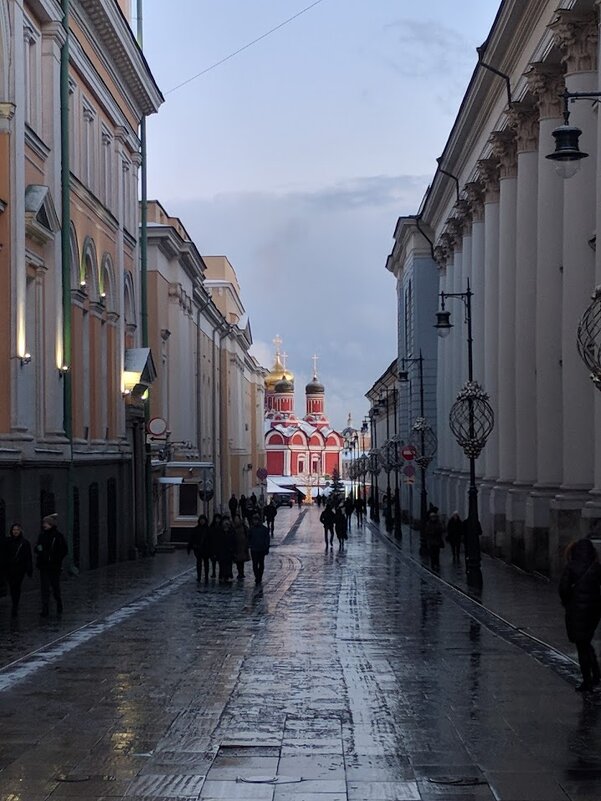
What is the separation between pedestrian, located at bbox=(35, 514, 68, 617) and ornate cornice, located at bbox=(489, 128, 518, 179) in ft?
62.2

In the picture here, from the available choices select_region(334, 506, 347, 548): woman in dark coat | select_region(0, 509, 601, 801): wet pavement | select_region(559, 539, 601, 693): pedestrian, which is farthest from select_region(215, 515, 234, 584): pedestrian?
select_region(334, 506, 347, 548): woman in dark coat

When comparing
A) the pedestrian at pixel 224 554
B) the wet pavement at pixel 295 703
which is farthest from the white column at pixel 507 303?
the wet pavement at pixel 295 703

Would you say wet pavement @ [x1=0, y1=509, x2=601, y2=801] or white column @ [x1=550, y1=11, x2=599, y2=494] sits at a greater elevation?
white column @ [x1=550, y1=11, x2=599, y2=494]

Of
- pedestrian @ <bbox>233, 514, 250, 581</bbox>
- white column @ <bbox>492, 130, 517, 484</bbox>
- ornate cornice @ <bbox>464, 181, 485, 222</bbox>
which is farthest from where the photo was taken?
ornate cornice @ <bbox>464, 181, 485, 222</bbox>

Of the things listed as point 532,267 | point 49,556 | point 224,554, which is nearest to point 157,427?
point 224,554

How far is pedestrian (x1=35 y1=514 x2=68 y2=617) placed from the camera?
2180 cm

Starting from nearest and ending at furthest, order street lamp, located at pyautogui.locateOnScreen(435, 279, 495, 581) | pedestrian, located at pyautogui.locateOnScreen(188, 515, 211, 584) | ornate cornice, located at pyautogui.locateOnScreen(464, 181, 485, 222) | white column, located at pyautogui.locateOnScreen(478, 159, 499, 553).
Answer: street lamp, located at pyautogui.locateOnScreen(435, 279, 495, 581)
pedestrian, located at pyautogui.locateOnScreen(188, 515, 211, 584)
white column, located at pyautogui.locateOnScreen(478, 159, 499, 553)
ornate cornice, located at pyautogui.locateOnScreen(464, 181, 485, 222)

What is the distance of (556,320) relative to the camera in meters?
31.1

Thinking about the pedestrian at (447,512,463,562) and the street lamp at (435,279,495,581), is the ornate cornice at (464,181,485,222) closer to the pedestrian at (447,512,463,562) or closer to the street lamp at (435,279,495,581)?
Answer: the pedestrian at (447,512,463,562)

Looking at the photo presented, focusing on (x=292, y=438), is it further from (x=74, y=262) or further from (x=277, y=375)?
(x=74, y=262)

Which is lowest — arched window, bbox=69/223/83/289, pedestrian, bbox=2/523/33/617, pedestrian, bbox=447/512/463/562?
pedestrian, bbox=447/512/463/562

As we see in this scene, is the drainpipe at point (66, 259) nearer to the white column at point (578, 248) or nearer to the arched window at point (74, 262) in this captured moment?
the arched window at point (74, 262)

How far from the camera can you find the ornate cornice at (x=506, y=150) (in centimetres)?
3684

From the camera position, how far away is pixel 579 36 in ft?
89.7
